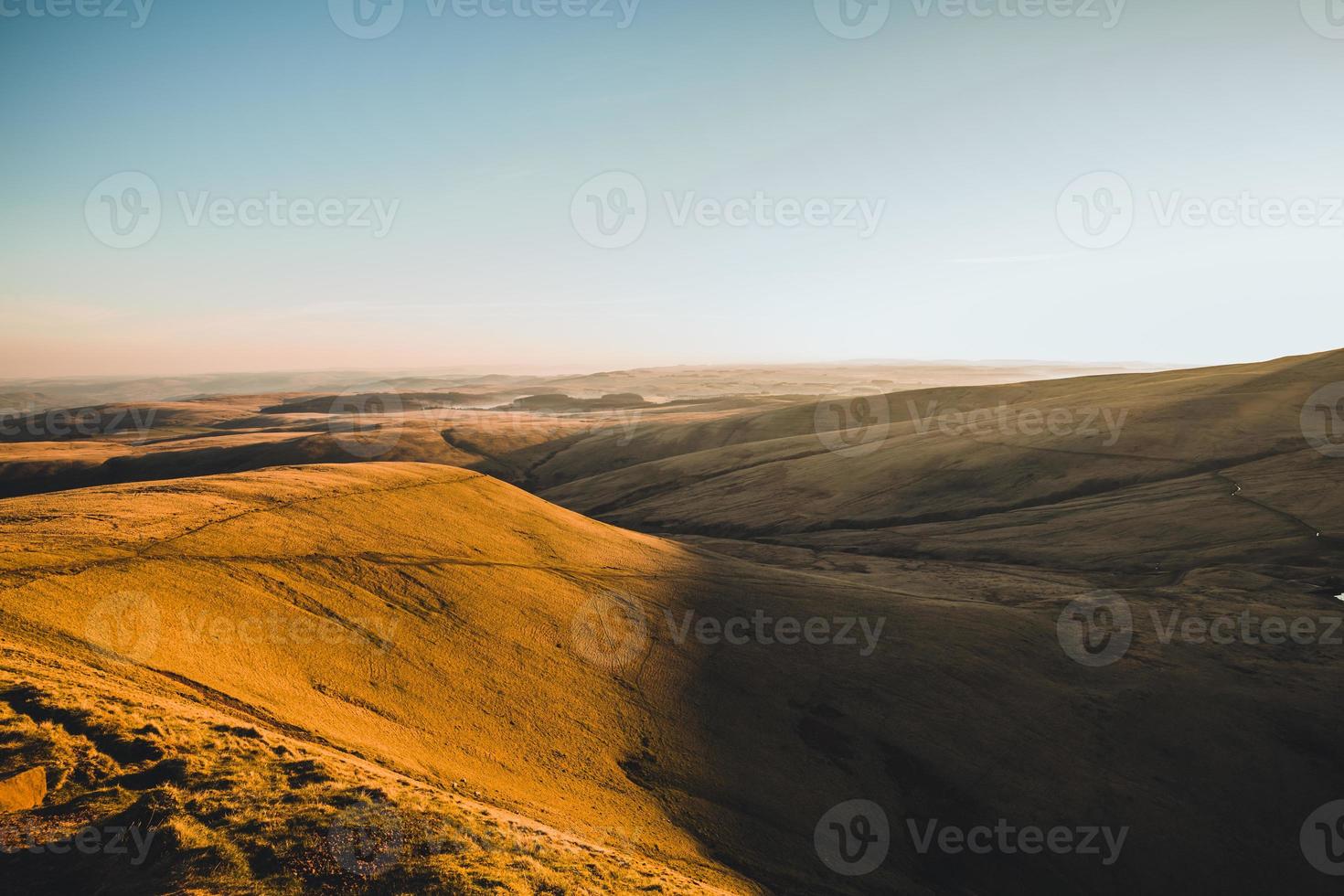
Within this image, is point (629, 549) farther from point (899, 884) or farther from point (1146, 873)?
point (1146, 873)

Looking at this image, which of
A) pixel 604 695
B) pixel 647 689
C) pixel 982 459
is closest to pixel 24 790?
pixel 604 695

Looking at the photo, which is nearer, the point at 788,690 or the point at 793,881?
the point at 793,881

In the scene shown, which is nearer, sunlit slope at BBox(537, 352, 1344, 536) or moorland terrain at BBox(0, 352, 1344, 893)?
moorland terrain at BBox(0, 352, 1344, 893)

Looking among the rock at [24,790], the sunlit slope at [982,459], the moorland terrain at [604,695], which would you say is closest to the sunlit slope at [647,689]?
the moorland terrain at [604,695]

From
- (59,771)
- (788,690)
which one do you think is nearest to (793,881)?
(788,690)

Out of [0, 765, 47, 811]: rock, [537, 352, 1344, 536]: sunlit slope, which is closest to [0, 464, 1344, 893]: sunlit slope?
[0, 765, 47, 811]: rock

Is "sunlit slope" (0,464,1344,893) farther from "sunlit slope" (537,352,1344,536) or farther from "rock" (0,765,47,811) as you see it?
"sunlit slope" (537,352,1344,536)
